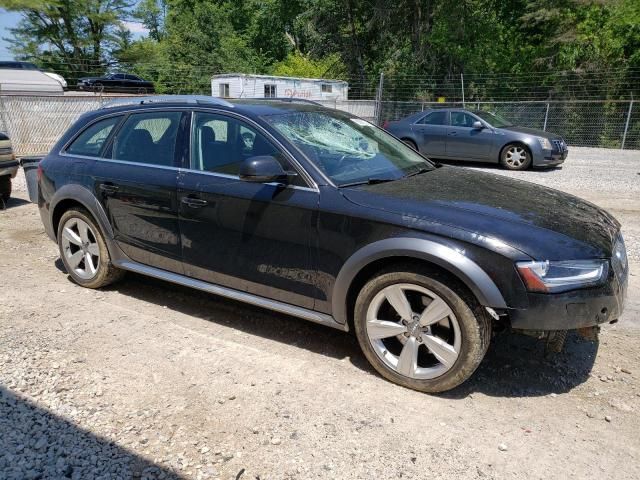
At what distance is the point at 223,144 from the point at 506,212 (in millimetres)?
2069

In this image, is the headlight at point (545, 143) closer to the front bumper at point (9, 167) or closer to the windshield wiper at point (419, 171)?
the windshield wiper at point (419, 171)

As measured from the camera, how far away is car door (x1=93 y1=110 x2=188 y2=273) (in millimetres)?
4160

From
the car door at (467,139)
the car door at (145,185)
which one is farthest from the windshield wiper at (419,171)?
the car door at (467,139)

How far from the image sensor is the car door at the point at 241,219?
3543 mm

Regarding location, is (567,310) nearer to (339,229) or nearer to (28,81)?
(339,229)

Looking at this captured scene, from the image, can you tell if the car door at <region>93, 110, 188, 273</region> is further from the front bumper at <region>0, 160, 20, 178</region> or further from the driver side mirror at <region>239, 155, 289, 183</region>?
the front bumper at <region>0, 160, 20, 178</region>

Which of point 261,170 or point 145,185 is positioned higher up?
point 261,170

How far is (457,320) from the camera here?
3064 mm

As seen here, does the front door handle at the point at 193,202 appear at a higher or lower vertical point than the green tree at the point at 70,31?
lower

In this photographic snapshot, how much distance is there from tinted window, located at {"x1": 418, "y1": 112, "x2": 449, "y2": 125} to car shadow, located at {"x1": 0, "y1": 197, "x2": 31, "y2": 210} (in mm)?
9520

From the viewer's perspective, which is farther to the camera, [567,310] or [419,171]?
[419,171]

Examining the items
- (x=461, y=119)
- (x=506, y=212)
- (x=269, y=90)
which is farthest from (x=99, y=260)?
(x=269, y=90)

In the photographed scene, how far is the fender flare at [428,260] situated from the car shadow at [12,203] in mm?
7289

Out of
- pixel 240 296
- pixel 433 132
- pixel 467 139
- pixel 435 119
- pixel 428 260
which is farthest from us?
pixel 435 119
